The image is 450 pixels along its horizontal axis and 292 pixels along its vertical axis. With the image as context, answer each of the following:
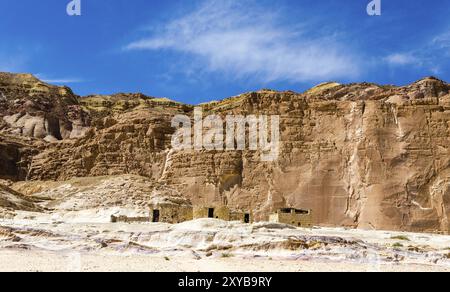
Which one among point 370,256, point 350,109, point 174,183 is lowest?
point 370,256

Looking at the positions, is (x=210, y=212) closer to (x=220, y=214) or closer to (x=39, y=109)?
(x=220, y=214)

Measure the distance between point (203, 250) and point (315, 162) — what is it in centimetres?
2907

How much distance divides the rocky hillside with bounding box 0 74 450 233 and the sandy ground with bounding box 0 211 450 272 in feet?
57.5

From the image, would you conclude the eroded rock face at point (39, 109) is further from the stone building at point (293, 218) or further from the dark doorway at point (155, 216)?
the stone building at point (293, 218)

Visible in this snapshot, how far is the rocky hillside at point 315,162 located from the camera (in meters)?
53.3

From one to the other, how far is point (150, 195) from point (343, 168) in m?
16.6

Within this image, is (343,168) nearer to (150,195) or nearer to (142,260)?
(150,195)

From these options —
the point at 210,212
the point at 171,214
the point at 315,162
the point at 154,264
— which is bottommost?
the point at 154,264

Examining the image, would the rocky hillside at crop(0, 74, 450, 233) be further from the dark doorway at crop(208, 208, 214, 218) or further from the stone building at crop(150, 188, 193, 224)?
the dark doorway at crop(208, 208, 214, 218)

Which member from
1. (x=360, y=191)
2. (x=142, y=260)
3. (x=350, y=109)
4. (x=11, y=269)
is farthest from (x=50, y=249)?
(x=350, y=109)

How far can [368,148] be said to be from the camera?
55.5 meters

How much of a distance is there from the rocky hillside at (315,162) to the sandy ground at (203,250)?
17.5m

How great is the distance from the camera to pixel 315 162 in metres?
56.7

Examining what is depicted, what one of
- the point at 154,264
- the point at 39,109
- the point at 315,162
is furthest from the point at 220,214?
the point at 39,109
